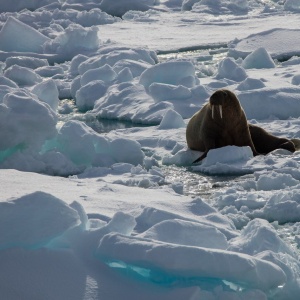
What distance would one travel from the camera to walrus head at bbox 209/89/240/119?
344 inches

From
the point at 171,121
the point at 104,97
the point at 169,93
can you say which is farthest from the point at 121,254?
the point at 104,97

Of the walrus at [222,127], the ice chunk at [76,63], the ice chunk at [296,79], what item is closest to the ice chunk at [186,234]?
the walrus at [222,127]

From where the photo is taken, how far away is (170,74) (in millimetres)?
12094

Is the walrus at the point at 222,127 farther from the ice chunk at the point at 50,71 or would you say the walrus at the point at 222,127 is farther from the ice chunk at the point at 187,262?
the ice chunk at the point at 50,71

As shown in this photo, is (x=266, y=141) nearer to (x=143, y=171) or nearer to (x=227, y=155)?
(x=227, y=155)

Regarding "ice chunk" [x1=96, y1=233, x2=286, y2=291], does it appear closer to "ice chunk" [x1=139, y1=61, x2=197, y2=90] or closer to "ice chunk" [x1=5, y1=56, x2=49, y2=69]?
"ice chunk" [x1=139, y1=61, x2=197, y2=90]

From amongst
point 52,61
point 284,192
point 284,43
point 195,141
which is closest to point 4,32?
point 52,61

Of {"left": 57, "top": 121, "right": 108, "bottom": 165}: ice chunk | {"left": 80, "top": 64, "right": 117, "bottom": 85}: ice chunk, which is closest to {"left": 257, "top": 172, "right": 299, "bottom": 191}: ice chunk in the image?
{"left": 57, "top": 121, "right": 108, "bottom": 165}: ice chunk

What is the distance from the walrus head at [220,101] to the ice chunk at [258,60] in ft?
15.7

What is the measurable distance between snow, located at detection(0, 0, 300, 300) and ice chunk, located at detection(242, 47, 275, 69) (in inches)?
0.7

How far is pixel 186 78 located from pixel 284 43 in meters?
4.03

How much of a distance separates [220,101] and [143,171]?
1.31 meters

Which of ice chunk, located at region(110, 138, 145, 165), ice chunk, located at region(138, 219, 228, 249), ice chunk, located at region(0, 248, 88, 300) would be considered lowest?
ice chunk, located at region(110, 138, 145, 165)

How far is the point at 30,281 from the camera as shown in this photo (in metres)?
4.21
